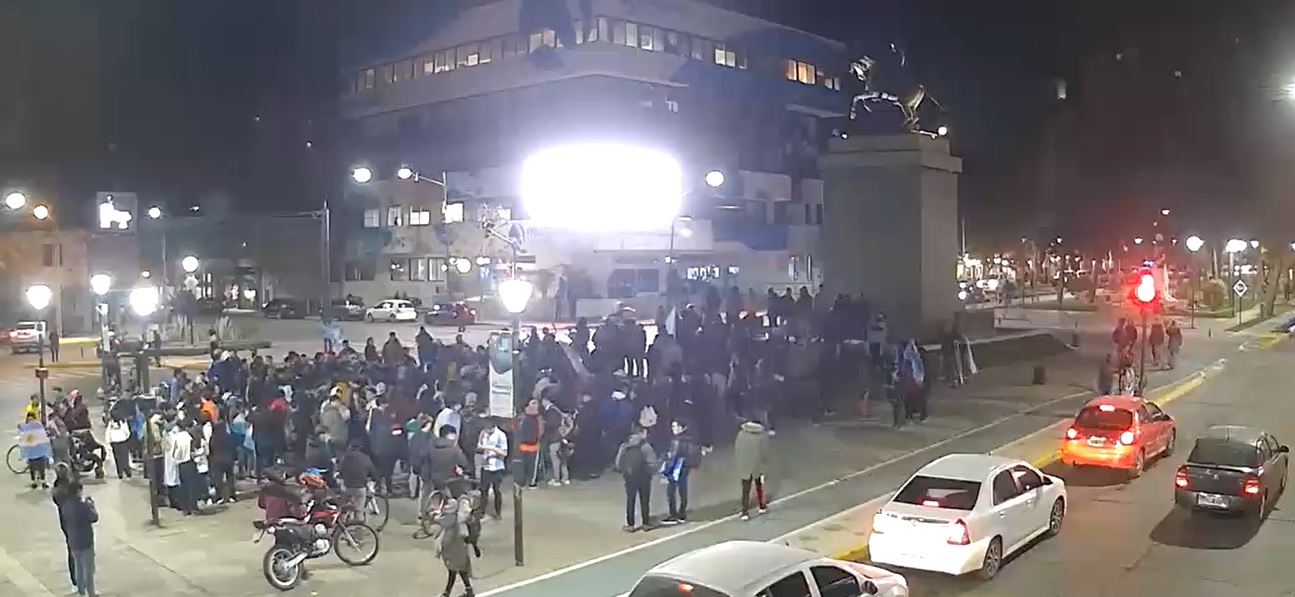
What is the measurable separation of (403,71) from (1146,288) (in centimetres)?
6581

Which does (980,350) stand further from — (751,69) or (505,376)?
(751,69)

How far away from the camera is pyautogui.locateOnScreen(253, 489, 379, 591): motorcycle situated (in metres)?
13.7

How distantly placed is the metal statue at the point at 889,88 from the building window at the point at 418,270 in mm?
48358

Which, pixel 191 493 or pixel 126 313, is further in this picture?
pixel 126 313

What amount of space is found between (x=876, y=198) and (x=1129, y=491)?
1601cm

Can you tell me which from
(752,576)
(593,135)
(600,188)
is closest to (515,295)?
(752,576)

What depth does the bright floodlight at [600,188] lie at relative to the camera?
60.8m

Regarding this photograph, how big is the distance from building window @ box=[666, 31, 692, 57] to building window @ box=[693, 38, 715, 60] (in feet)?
2.77

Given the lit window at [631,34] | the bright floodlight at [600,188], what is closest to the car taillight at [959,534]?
the bright floodlight at [600,188]

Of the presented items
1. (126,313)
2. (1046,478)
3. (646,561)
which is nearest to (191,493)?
(646,561)

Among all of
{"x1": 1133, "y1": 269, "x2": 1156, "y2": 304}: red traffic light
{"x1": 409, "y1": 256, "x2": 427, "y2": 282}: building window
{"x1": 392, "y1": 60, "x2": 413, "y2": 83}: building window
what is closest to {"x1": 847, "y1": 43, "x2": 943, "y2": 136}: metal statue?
{"x1": 1133, "y1": 269, "x2": 1156, "y2": 304}: red traffic light

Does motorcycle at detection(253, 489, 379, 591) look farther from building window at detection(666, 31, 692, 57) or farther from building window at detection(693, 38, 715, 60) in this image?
building window at detection(693, 38, 715, 60)

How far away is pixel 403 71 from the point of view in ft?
278

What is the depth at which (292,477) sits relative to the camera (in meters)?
15.1
